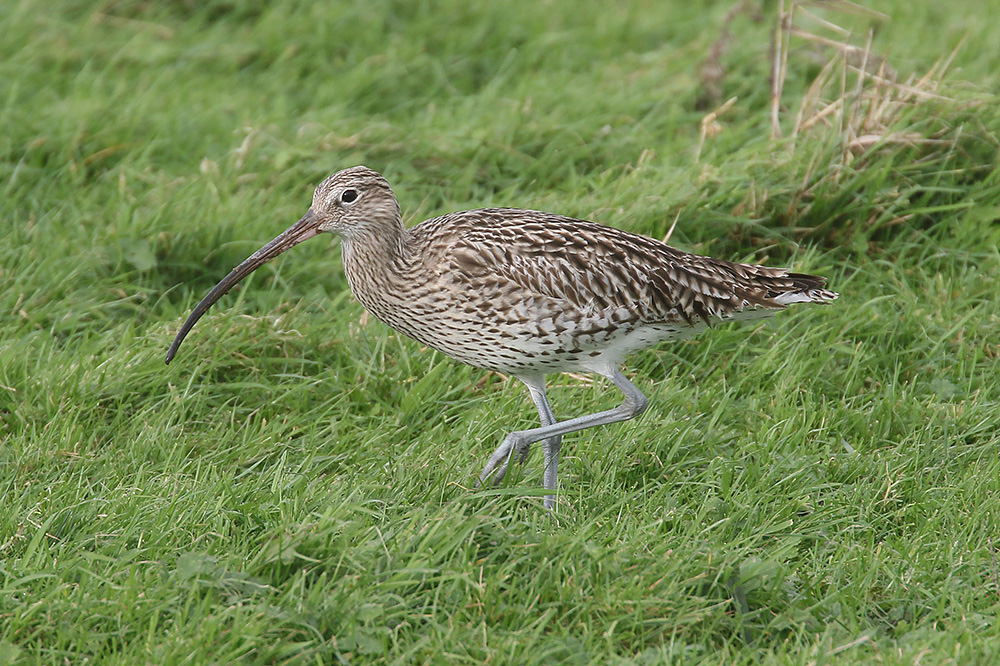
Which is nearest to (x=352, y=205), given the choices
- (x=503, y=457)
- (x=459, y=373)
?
(x=459, y=373)

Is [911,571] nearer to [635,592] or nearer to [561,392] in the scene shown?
[635,592]

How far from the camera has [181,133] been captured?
8.88 m

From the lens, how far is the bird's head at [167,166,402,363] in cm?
595

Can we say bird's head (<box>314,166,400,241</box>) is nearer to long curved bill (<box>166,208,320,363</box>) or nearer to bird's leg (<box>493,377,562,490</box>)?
long curved bill (<box>166,208,320,363</box>)

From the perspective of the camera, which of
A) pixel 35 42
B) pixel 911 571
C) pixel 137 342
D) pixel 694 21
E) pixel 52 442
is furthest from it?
pixel 694 21

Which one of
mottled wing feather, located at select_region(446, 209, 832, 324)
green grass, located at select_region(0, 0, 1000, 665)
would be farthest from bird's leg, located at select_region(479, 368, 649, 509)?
mottled wing feather, located at select_region(446, 209, 832, 324)

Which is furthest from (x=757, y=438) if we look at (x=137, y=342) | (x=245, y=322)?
(x=137, y=342)

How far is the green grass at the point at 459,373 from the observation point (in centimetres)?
475

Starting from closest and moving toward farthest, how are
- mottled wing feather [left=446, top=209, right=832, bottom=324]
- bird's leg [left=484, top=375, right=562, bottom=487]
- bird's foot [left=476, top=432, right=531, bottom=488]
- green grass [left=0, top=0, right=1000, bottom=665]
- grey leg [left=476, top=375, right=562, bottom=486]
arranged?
green grass [left=0, top=0, right=1000, bottom=665] < bird's foot [left=476, top=432, right=531, bottom=488] < mottled wing feather [left=446, top=209, right=832, bottom=324] < grey leg [left=476, top=375, right=562, bottom=486] < bird's leg [left=484, top=375, right=562, bottom=487]

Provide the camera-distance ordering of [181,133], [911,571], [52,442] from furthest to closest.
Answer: [181,133]
[52,442]
[911,571]

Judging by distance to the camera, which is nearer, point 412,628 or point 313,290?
point 412,628

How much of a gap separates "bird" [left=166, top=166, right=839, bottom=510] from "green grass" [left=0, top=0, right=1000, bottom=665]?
0.46 m

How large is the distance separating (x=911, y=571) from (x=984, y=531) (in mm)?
496

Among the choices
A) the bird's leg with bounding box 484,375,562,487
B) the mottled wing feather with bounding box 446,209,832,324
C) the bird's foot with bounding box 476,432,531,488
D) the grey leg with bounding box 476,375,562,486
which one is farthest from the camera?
the bird's leg with bounding box 484,375,562,487
